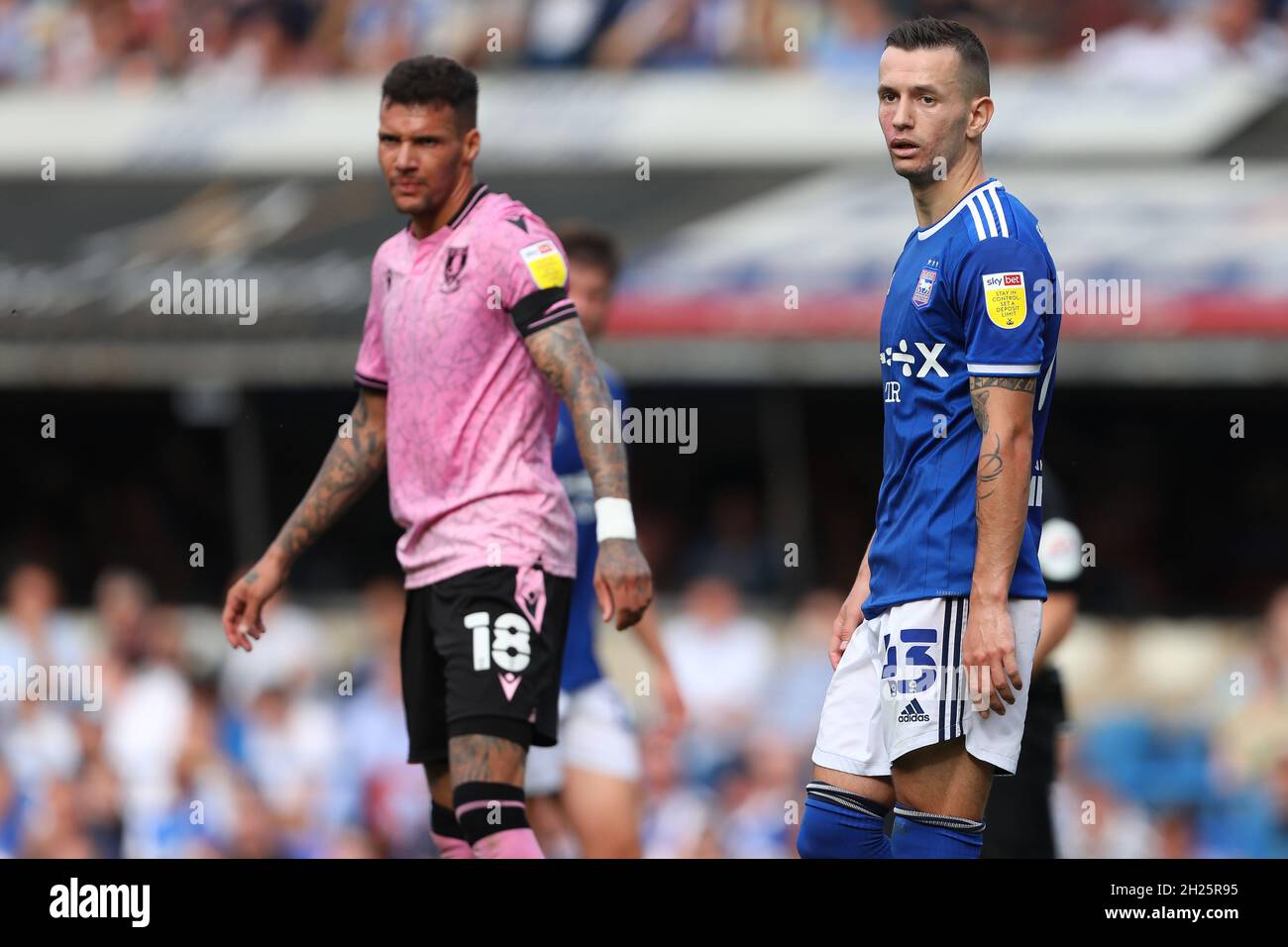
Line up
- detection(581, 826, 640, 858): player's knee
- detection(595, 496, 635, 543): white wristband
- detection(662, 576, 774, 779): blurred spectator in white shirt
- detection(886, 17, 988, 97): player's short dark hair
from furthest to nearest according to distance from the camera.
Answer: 1. detection(662, 576, 774, 779): blurred spectator in white shirt
2. detection(581, 826, 640, 858): player's knee
3. detection(595, 496, 635, 543): white wristband
4. detection(886, 17, 988, 97): player's short dark hair

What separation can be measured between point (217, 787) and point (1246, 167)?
23.9ft

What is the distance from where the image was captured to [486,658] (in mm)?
4840

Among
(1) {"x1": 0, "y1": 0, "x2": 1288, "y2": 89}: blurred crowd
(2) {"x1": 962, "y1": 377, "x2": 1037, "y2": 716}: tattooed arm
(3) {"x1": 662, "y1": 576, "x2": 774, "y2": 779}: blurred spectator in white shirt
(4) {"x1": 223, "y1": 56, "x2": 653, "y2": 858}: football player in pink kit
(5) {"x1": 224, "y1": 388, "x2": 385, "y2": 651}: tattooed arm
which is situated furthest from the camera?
(1) {"x1": 0, "y1": 0, "x2": 1288, "y2": 89}: blurred crowd

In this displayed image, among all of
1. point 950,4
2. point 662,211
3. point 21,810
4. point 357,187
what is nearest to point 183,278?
point 357,187

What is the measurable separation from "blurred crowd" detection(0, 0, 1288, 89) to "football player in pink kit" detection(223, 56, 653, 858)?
870cm

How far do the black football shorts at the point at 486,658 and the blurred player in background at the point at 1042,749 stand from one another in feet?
4.93

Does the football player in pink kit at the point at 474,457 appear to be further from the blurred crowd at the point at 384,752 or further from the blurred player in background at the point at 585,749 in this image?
the blurred crowd at the point at 384,752

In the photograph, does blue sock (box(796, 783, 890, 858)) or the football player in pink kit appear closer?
blue sock (box(796, 783, 890, 858))

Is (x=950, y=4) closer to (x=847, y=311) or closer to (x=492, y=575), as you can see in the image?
(x=847, y=311)

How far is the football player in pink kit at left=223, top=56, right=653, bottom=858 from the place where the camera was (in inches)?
190

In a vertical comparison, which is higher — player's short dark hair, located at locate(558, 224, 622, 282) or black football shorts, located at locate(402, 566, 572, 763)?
player's short dark hair, located at locate(558, 224, 622, 282)

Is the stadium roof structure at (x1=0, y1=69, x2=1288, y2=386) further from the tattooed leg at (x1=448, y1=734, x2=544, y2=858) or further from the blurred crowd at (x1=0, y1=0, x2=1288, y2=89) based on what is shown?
the tattooed leg at (x1=448, y1=734, x2=544, y2=858)

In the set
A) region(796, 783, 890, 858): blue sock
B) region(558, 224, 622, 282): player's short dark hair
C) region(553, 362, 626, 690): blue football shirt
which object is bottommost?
region(796, 783, 890, 858): blue sock

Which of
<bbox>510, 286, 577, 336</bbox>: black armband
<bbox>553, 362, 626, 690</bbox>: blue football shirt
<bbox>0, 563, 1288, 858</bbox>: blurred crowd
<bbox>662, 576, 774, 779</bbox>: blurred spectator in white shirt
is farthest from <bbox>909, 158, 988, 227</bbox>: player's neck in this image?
<bbox>662, 576, 774, 779</bbox>: blurred spectator in white shirt
